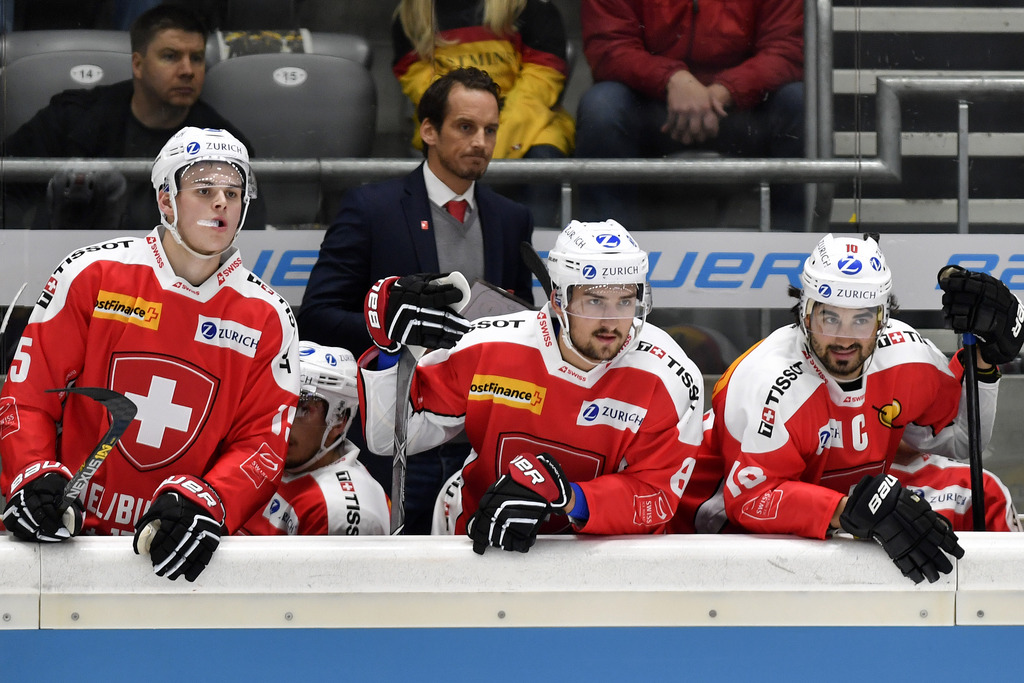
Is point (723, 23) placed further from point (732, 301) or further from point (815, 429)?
point (815, 429)

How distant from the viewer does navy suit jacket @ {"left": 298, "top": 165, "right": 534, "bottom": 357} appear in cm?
304

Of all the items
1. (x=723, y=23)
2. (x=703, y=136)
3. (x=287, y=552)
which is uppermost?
(x=723, y=23)

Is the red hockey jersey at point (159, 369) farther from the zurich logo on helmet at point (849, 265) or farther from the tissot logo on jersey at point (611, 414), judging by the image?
the zurich logo on helmet at point (849, 265)

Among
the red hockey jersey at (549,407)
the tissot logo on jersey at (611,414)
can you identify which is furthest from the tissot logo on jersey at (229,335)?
the tissot logo on jersey at (611,414)

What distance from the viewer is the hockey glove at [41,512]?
2.04 m

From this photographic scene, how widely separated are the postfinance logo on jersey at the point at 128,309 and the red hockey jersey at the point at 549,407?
0.48m

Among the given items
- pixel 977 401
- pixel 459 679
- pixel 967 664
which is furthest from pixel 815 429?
pixel 459 679

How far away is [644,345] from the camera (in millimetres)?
2496

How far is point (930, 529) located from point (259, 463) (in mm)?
1336

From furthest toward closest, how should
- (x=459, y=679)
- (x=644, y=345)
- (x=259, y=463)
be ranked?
(x=644, y=345) → (x=259, y=463) → (x=459, y=679)

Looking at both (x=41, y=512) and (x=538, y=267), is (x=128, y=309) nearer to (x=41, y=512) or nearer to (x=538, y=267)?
(x=41, y=512)

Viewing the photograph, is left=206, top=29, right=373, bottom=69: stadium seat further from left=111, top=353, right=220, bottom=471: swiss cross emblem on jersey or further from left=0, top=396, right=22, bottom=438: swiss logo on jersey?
left=0, top=396, right=22, bottom=438: swiss logo on jersey

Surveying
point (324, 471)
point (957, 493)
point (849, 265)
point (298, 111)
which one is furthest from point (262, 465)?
point (957, 493)

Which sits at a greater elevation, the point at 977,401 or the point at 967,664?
the point at 977,401
